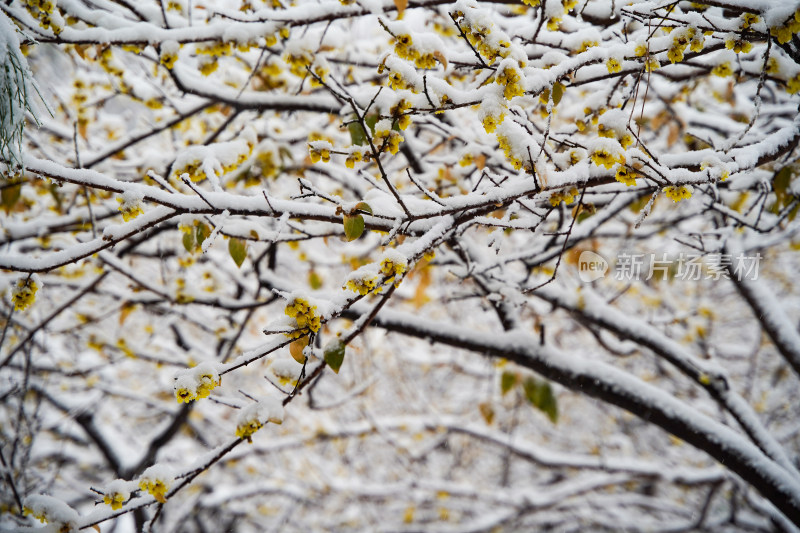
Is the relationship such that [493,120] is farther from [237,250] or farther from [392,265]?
[237,250]

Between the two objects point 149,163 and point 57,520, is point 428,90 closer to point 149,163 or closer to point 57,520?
point 57,520

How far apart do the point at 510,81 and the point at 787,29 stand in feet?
2.35

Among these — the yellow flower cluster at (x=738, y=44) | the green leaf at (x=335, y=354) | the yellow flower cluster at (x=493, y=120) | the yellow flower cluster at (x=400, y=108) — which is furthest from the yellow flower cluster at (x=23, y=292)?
the yellow flower cluster at (x=738, y=44)

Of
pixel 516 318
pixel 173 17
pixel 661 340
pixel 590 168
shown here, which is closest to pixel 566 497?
pixel 661 340

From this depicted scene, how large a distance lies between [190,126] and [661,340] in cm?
327

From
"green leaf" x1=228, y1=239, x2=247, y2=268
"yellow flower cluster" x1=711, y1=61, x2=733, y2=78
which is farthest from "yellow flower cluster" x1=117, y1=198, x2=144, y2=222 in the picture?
"yellow flower cluster" x1=711, y1=61, x2=733, y2=78

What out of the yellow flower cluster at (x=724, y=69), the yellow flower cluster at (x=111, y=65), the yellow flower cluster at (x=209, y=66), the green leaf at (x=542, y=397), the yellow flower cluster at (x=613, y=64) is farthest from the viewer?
the green leaf at (x=542, y=397)

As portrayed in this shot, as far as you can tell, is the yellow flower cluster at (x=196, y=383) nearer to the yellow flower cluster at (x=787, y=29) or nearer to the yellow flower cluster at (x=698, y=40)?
the yellow flower cluster at (x=698, y=40)

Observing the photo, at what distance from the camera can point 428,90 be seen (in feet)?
3.71

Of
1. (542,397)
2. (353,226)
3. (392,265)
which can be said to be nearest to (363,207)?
(353,226)

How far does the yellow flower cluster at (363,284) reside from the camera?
1.02 metres

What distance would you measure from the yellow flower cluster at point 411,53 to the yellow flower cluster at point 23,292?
3.82 ft

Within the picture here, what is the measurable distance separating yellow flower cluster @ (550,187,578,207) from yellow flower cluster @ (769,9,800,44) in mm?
572

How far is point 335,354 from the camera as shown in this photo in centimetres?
108
